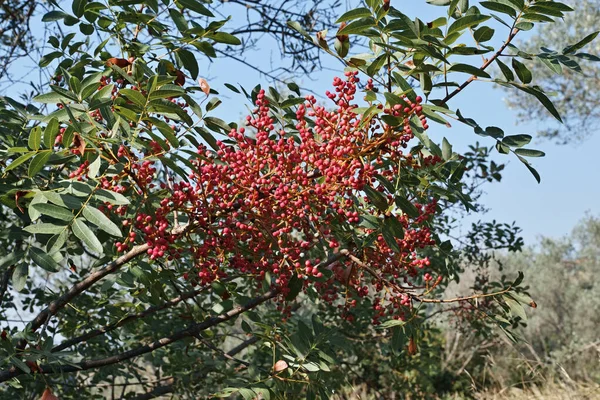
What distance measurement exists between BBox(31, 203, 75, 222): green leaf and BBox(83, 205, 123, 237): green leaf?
0.04m

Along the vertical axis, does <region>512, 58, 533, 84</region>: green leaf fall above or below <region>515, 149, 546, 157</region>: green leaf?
above

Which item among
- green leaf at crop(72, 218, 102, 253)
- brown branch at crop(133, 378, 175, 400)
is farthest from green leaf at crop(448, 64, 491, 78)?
brown branch at crop(133, 378, 175, 400)

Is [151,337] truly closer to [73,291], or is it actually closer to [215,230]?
[73,291]

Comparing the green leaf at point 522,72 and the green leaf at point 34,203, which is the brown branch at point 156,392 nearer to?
the green leaf at point 34,203

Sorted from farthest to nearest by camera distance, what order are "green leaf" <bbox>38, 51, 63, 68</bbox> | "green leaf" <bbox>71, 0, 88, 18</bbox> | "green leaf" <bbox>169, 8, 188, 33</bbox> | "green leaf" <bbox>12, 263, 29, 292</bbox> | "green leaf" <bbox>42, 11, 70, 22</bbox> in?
"green leaf" <bbox>38, 51, 63, 68</bbox>
"green leaf" <bbox>42, 11, 70, 22</bbox>
"green leaf" <bbox>71, 0, 88, 18</bbox>
"green leaf" <bbox>169, 8, 188, 33</bbox>
"green leaf" <bbox>12, 263, 29, 292</bbox>

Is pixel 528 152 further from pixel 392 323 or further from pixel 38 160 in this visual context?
pixel 38 160

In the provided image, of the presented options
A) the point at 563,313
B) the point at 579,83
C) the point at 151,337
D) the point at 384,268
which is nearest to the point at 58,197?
the point at 384,268

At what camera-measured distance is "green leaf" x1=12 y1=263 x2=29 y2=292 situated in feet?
6.06

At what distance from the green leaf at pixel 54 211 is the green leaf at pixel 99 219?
1.6 inches

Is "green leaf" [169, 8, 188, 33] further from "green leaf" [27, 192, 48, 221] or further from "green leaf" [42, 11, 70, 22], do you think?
"green leaf" [27, 192, 48, 221]

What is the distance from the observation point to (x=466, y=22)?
5.02 ft

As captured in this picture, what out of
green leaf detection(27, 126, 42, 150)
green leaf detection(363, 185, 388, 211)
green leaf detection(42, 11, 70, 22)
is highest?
green leaf detection(42, 11, 70, 22)

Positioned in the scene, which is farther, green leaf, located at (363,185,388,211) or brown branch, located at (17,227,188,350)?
brown branch, located at (17,227,188,350)

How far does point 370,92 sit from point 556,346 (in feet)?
40.0
